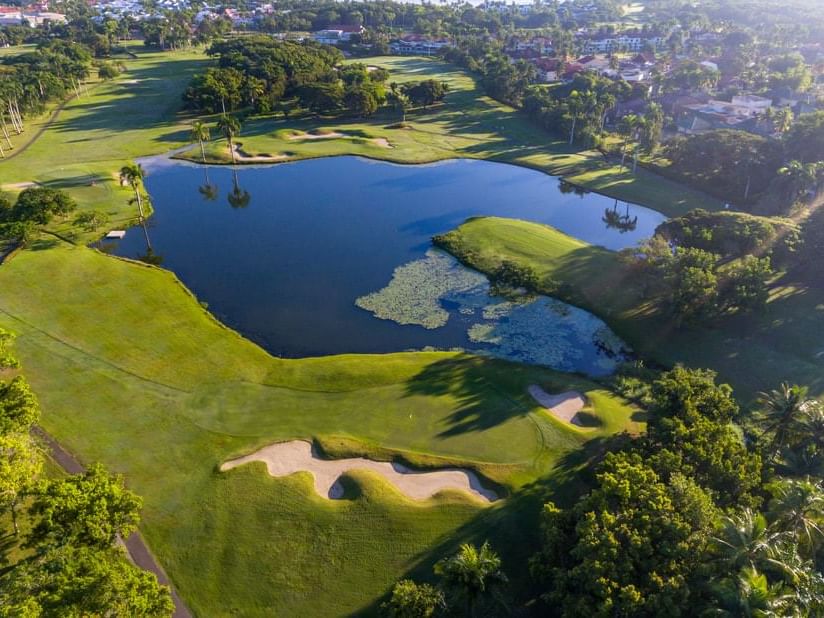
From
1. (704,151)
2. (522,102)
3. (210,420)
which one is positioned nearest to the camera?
(210,420)

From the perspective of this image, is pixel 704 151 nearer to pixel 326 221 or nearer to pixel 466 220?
pixel 466 220

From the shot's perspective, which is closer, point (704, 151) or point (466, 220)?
point (466, 220)

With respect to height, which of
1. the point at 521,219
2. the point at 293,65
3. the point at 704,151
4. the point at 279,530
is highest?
the point at 293,65

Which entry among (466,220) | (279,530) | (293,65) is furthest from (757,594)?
(293,65)

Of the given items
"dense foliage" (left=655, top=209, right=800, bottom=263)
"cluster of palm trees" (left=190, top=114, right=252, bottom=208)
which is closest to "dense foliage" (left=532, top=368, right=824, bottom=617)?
"dense foliage" (left=655, top=209, right=800, bottom=263)

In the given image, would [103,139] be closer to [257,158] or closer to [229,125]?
[229,125]

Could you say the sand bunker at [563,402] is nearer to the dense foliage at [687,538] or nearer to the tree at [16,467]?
the dense foliage at [687,538]

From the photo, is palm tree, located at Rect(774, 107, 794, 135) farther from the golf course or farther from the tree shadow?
the tree shadow

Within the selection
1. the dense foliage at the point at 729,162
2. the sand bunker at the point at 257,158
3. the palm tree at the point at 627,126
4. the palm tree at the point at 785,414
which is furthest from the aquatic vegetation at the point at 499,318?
the palm tree at the point at 627,126
